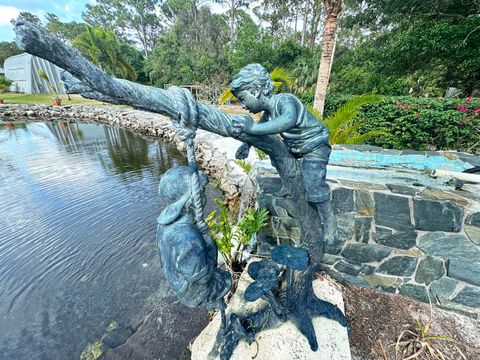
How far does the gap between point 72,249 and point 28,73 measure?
37929 millimetres

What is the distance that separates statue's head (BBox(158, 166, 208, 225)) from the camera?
112cm

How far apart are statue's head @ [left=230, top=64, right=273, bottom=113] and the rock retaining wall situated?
1.35 metres

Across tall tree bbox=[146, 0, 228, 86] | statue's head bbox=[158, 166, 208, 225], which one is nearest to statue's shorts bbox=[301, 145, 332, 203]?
statue's head bbox=[158, 166, 208, 225]

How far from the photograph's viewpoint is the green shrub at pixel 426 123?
497cm

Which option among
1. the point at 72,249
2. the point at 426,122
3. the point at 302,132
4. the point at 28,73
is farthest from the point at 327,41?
the point at 28,73

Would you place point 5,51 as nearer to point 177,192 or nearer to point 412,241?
point 177,192

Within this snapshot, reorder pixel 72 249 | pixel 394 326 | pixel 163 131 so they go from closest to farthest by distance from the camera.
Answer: pixel 394 326
pixel 72 249
pixel 163 131

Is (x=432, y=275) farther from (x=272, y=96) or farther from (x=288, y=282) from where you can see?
(x=272, y=96)

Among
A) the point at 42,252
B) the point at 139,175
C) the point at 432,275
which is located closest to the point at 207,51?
the point at 139,175

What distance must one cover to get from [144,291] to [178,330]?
2.73 feet

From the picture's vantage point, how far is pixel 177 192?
116cm

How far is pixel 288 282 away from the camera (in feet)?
5.75

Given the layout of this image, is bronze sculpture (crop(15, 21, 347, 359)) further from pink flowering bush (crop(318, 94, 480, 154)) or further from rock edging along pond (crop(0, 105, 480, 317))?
pink flowering bush (crop(318, 94, 480, 154))

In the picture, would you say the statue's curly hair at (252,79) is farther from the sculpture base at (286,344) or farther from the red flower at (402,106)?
the red flower at (402,106)
